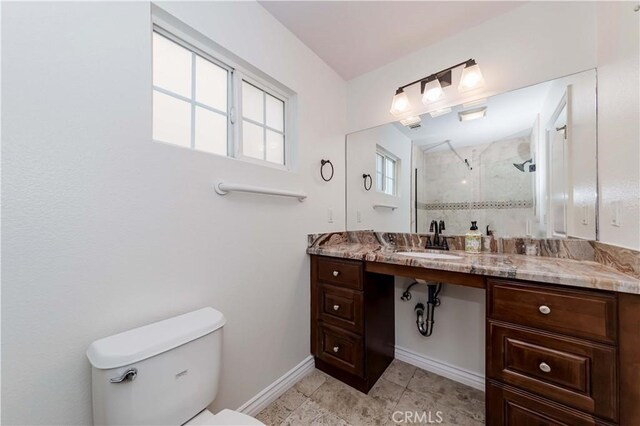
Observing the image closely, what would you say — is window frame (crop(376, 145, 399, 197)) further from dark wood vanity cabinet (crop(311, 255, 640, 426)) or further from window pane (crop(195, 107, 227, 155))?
window pane (crop(195, 107, 227, 155))

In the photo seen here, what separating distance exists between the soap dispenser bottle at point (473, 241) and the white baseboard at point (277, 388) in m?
1.40

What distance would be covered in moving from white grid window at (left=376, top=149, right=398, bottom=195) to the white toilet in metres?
1.64

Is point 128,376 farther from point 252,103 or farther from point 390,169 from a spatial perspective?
point 390,169

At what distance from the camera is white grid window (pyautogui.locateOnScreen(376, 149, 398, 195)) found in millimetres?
2086

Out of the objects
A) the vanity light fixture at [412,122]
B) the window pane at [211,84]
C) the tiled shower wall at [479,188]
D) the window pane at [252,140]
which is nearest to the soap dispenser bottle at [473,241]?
the tiled shower wall at [479,188]

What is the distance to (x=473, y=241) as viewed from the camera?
163cm

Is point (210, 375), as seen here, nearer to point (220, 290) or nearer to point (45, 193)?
point (220, 290)

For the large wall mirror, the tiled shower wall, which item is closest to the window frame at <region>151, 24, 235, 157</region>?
the large wall mirror

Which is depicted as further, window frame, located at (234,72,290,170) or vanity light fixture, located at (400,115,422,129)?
vanity light fixture, located at (400,115,422,129)

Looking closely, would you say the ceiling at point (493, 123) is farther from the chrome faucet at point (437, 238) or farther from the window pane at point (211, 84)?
the window pane at point (211, 84)

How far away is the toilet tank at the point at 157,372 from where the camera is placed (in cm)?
75

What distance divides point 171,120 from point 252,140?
18.5 inches

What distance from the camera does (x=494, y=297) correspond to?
1.11 meters

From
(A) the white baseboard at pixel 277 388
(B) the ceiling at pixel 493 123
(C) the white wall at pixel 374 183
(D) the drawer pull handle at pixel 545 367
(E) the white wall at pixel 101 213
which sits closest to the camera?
(E) the white wall at pixel 101 213
